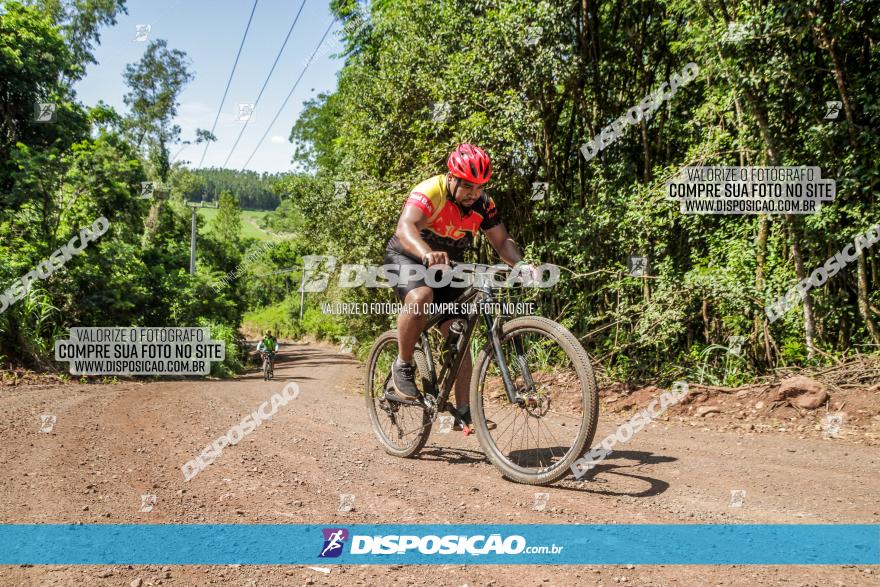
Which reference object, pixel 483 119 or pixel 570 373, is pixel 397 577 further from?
pixel 483 119

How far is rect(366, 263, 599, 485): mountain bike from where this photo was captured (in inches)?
149

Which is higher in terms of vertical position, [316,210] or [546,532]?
[316,210]

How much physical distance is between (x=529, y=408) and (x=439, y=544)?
4.27 feet

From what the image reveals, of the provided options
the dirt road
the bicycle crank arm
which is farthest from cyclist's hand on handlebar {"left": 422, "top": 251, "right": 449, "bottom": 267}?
the dirt road

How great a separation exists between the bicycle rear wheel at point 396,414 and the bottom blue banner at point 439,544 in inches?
65.5

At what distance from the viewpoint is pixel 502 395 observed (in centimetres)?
480

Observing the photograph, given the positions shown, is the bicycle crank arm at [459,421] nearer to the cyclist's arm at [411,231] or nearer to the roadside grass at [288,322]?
the cyclist's arm at [411,231]

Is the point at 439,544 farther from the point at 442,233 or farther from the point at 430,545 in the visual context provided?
the point at 442,233

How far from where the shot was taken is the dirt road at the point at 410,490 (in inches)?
102

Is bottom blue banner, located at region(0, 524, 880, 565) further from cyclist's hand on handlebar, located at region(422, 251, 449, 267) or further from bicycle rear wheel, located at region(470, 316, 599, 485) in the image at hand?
cyclist's hand on handlebar, located at region(422, 251, 449, 267)

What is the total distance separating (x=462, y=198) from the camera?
4.52 m

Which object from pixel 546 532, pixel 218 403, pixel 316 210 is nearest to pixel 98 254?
pixel 218 403

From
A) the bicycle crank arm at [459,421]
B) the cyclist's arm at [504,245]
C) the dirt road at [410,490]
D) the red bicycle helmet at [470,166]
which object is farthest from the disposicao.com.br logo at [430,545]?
the red bicycle helmet at [470,166]

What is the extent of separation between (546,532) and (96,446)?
13.6ft
